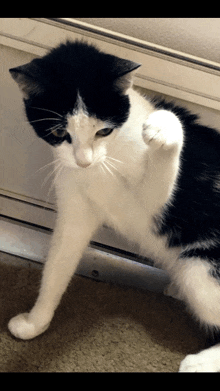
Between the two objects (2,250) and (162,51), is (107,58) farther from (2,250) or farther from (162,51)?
(2,250)

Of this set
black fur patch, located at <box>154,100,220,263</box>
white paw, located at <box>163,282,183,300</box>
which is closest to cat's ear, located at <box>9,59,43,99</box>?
black fur patch, located at <box>154,100,220,263</box>

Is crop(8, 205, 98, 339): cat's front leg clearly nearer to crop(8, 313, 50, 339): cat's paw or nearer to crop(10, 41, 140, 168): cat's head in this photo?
crop(8, 313, 50, 339): cat's paw

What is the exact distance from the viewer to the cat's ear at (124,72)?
30.9 inches

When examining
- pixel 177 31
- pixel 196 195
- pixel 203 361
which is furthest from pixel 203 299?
pixel 177 31

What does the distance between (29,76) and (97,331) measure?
75 cm

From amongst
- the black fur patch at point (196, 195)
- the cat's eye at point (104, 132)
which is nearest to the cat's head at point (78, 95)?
the cat's eye at point (104, 132)

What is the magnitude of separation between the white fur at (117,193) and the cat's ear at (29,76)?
106mm

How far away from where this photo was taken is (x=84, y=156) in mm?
784

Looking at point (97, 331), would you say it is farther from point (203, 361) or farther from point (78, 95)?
point (78, 95)

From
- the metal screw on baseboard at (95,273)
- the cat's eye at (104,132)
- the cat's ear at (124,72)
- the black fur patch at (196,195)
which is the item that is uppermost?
the cat's ear at (124,72)

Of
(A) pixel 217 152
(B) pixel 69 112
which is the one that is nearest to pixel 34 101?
(B) pixel 69 112

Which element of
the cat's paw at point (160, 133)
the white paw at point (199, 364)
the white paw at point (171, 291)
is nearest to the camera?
the cat's paw at point (160, 133)

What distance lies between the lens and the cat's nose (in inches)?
30.9

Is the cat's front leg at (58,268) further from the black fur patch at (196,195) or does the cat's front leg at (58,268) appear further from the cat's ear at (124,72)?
the cat's ear at (124,72)
